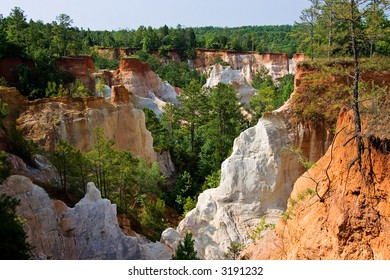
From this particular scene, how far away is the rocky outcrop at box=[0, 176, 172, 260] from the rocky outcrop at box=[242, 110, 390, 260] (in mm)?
6798

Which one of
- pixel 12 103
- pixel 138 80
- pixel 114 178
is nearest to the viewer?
pixel 114 178

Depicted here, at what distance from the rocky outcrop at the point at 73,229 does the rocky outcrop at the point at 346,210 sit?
6.80m

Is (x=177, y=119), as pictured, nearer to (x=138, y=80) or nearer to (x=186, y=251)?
(x=138, y=80)

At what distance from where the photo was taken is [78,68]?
40594 mm

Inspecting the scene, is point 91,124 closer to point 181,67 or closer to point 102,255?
point 102,255

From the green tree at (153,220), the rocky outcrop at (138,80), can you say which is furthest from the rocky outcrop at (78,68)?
the green tree at (153,220)

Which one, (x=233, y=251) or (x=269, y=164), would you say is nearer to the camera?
(x=233, y=251)

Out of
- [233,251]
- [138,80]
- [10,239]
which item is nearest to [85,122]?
[233,251]

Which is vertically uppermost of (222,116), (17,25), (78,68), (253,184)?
(17,25)

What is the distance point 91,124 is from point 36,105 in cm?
339

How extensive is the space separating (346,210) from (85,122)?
18.9 meters

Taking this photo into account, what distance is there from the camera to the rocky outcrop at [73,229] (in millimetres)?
13367

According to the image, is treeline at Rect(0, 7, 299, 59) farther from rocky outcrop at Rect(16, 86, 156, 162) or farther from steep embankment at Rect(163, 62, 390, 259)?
steep embankment at Rect(163, 62, 390, 259)

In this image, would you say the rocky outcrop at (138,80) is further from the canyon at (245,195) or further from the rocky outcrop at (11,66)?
the canyon at (245,195)
